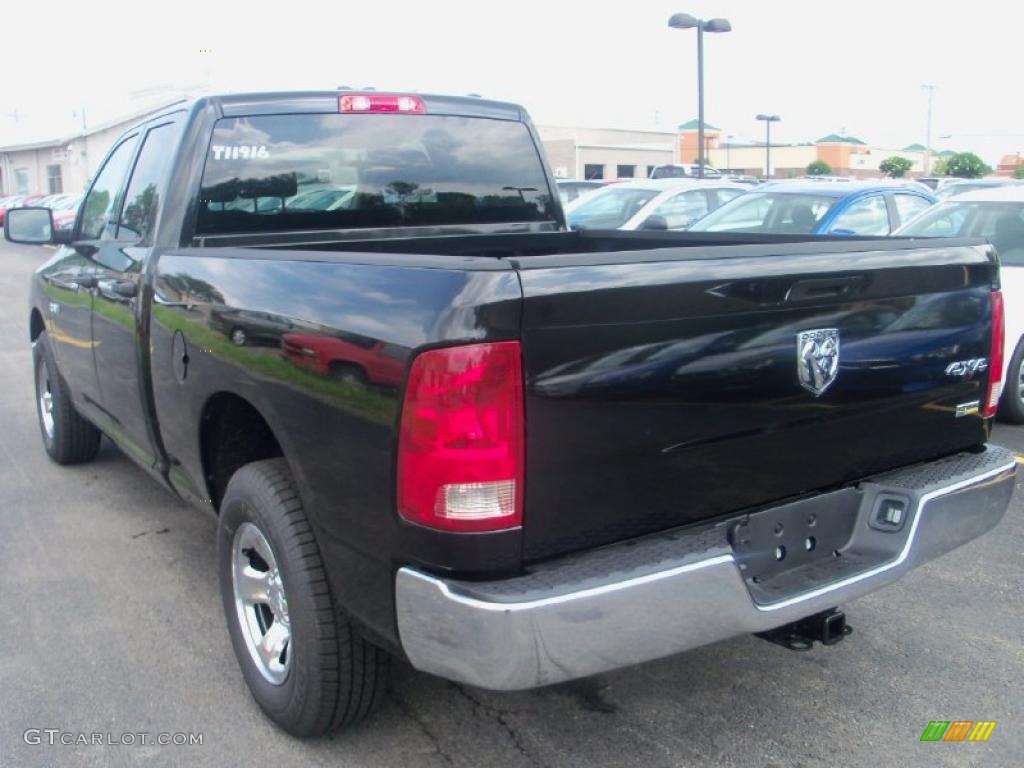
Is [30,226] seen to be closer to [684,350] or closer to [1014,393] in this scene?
[684,350]

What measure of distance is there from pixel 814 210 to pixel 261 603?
8.09m

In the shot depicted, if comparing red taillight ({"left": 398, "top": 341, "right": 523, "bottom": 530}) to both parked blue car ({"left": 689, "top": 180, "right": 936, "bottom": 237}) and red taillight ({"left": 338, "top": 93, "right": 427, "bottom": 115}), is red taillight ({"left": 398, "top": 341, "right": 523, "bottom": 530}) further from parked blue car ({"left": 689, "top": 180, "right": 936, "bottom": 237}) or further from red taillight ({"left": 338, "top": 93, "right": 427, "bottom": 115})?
parked blue car ({"left": 689, "top": 180, "right": 936, "bottom": 237})

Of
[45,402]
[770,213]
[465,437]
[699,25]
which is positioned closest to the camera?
[465,437]

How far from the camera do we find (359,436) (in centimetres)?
271

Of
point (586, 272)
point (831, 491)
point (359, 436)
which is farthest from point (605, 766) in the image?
point (586, 272)

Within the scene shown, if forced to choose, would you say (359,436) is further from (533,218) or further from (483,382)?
(533,218)

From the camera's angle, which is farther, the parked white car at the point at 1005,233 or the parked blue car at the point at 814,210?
the parked blue car at the point at 814,210

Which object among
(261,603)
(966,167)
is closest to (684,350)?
(261,603)

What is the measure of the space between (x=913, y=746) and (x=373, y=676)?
1700 mm

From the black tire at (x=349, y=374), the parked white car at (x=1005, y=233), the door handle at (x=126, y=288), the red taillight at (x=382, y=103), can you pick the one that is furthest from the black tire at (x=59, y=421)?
the parked white car at (x=1005, y=233)

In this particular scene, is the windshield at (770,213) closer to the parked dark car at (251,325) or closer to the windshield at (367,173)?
the windshield at (367,173)

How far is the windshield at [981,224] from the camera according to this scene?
7.57 metres

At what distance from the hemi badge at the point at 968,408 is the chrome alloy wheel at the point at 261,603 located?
231 centimetres

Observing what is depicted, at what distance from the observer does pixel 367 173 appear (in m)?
4.59
